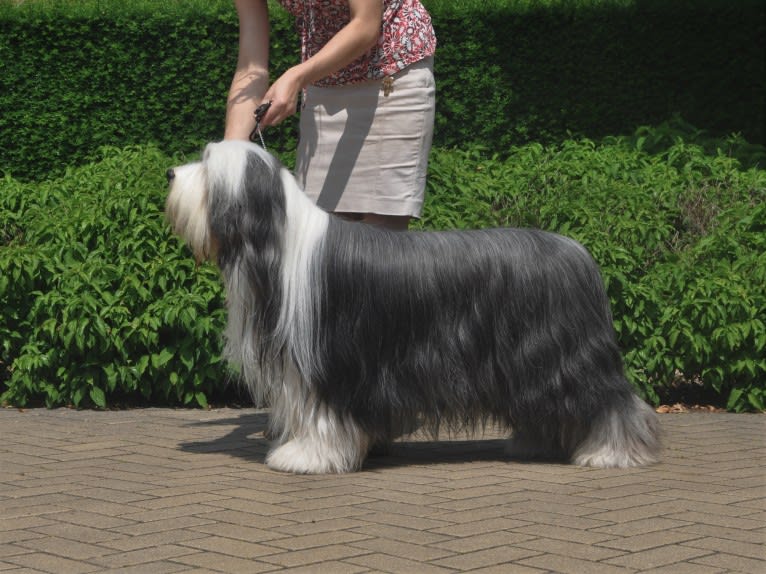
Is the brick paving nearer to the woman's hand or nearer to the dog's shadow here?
the dog's shadow

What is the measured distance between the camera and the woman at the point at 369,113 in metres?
5.60

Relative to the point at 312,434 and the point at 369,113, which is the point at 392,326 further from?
the point at 369,113

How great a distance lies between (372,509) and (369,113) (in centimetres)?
189

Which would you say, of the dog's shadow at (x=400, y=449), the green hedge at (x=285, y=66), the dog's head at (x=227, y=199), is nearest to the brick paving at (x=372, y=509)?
the dog's shadow at (x=400, y=449)

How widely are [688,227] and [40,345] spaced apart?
390 centimetres

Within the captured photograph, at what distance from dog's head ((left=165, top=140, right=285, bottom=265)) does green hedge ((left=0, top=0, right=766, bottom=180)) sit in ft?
15.8

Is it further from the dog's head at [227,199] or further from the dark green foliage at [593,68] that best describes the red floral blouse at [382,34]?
the dark green foliage at [593,68]

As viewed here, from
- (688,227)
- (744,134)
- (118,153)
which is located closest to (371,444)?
(688,227)

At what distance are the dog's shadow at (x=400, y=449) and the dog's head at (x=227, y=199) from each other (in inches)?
44.1

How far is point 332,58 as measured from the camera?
5320 mm

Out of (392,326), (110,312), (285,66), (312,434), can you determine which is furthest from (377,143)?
(285,66)

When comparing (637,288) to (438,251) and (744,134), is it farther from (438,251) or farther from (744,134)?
(744,134)

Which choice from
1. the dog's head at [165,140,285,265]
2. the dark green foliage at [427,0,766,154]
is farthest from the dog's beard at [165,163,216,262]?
the dark green foliage at [427,0,766,154]

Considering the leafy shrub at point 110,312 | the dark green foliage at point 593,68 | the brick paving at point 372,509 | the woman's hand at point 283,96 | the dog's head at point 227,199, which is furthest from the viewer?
the dark green foliage at point 593,68
